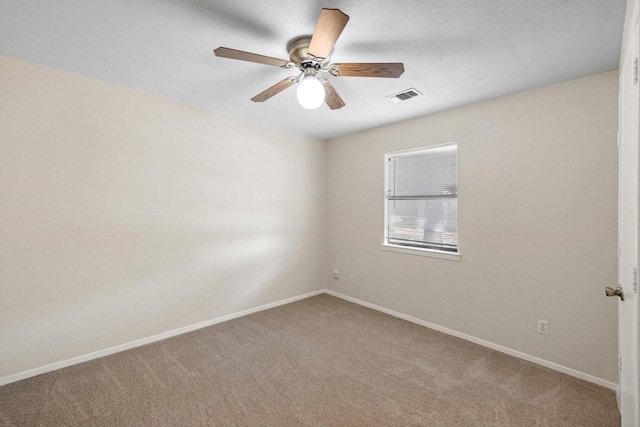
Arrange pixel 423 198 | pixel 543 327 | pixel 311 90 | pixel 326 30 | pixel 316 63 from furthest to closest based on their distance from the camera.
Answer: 1. pixel 423 198
2. pixel 543 327
3. pixel 316 63
4. pixel 311 90
5. pixel 326 30

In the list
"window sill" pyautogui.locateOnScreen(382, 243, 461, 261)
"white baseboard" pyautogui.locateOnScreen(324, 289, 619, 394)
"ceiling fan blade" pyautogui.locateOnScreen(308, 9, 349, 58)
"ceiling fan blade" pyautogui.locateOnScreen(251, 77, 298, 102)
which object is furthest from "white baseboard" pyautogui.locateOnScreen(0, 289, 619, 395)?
"ceiling fan blade" pyautogui.locateOnScreen(308, 9, 349, 58)

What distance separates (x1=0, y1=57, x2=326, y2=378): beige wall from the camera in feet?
7.29

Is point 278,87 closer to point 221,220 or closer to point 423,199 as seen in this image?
point 221,220

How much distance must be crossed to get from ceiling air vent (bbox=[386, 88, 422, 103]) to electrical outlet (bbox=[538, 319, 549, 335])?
234 centimetres

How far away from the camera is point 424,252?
11.0 ft

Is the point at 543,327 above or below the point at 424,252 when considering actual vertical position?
below

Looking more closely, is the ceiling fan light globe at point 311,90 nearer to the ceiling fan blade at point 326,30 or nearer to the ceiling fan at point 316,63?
the ceiling fan at point 316,63

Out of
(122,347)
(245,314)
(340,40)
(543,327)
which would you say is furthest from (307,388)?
(340,40)

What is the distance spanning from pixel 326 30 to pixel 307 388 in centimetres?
239

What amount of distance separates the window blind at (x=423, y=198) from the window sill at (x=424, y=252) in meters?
0.10

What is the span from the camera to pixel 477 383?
2.23 metres

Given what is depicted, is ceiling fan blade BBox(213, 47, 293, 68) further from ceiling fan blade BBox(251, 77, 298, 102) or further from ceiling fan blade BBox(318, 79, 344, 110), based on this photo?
ceiling fan blade BBox(318, 79, 344, 110)

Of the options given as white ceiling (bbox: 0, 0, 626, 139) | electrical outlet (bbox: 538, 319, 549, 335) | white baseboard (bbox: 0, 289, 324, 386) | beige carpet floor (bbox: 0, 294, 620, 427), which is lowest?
beige carpet floor (bbox: 0, 294, 620, 427)

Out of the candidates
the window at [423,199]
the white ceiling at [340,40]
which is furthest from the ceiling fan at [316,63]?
the window at [423,199]
